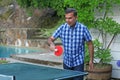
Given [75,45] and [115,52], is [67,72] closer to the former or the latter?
[75,45]

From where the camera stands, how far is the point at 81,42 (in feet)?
17.3

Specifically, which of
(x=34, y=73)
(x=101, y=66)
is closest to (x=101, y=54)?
(x=101, y=66)

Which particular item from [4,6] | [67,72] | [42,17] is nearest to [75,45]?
[67,72]

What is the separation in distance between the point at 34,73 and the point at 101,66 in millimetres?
3671

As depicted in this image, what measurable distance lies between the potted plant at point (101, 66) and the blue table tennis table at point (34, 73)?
3.03 metres

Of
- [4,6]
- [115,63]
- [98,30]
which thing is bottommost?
[115,63]

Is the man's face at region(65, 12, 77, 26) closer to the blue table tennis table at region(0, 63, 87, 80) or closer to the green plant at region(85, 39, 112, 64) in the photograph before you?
the blue table tennis table at region(0, 63, 87, 80)

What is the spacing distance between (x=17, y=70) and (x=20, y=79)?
0.65m

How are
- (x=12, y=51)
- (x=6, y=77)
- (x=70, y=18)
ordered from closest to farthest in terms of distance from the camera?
(x=6, y=77) → (x=70, y=18) → (x=12, y=51)

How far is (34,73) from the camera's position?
4.38 meters

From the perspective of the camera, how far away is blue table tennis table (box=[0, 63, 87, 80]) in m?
4.12

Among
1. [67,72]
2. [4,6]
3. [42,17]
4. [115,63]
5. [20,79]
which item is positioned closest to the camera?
[20,79]

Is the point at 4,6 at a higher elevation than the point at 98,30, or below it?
higher

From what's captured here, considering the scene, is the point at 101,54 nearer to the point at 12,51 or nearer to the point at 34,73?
the point at 34,73
